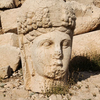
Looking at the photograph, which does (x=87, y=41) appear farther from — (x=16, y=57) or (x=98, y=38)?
(x=16, y=57)

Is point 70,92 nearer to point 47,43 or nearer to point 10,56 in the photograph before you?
point 47,43

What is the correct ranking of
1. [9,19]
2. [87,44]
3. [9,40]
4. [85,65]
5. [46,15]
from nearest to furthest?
[46,15]
[85,65]
[87,44]
[9,40]
[9,19]

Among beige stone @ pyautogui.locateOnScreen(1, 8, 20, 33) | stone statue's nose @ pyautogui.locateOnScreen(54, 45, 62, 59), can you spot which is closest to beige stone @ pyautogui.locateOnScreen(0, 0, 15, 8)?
beige stone @ pyautogui.locateOnScreen(1, 8, 20, 33)

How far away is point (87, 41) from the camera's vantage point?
215 inches

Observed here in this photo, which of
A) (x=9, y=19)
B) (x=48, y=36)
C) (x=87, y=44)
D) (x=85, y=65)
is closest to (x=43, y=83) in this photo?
(x=48, y=36)

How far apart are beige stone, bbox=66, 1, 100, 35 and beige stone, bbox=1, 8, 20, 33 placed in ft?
6.82

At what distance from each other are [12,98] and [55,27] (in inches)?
63.0

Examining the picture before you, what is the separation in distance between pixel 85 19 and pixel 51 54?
3.31m

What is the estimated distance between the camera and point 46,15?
296 centimetres

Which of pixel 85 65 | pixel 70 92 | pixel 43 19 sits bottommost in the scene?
pixel 85 65

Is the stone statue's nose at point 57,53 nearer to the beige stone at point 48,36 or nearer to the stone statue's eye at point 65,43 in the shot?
the beige stone at point 48,36

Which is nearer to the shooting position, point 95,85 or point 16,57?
point 95,85

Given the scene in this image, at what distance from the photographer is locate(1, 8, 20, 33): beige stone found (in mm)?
6121

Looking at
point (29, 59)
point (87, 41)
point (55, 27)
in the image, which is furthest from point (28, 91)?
point (87, 41)
